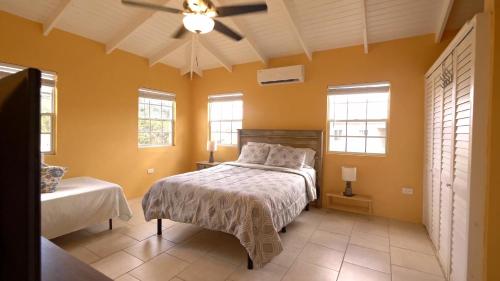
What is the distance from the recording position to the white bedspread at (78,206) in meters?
2.46

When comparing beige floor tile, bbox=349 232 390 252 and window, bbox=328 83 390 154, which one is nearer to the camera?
beige floor tile, bbox=349 232 390 252

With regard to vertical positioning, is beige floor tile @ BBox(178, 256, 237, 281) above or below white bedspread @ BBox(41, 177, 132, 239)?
below

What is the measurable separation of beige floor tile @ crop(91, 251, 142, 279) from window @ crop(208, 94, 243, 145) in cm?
313

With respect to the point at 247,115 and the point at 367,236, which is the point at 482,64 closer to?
the point at 367,236

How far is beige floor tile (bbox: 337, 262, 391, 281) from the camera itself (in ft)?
7.01

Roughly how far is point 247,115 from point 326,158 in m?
1.79

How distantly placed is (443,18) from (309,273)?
3328 millimetres

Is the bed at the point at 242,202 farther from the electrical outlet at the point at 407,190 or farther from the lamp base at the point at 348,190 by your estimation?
the electrical outlet at the point at 407,190

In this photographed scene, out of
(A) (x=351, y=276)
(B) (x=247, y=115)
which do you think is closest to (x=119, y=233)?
(A) (x=351, y=276)

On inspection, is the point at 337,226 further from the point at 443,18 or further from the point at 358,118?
the point at 443,18

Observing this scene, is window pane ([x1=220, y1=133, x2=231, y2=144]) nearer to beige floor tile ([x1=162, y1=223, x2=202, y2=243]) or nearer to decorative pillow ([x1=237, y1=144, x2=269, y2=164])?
decorative pillow ([x1=237, y1=144, x2=269, y2=164])

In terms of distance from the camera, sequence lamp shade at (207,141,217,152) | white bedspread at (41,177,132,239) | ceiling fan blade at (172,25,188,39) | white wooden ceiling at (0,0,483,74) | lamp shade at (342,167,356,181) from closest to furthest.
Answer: white bedspread at (41,177,132,239) < ceiling fan blade at (172,25,188,39) < white wooden ceiling at (0,0,483,74) < lamp shade at (342,167,356,181) < lamp shade at (207,141,217,152)

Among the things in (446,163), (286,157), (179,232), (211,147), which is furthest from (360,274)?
(211,147)

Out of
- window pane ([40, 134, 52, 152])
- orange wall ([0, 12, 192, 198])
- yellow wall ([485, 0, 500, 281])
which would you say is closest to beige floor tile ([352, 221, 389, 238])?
yellow wall ([485, 0, 500, 281])
